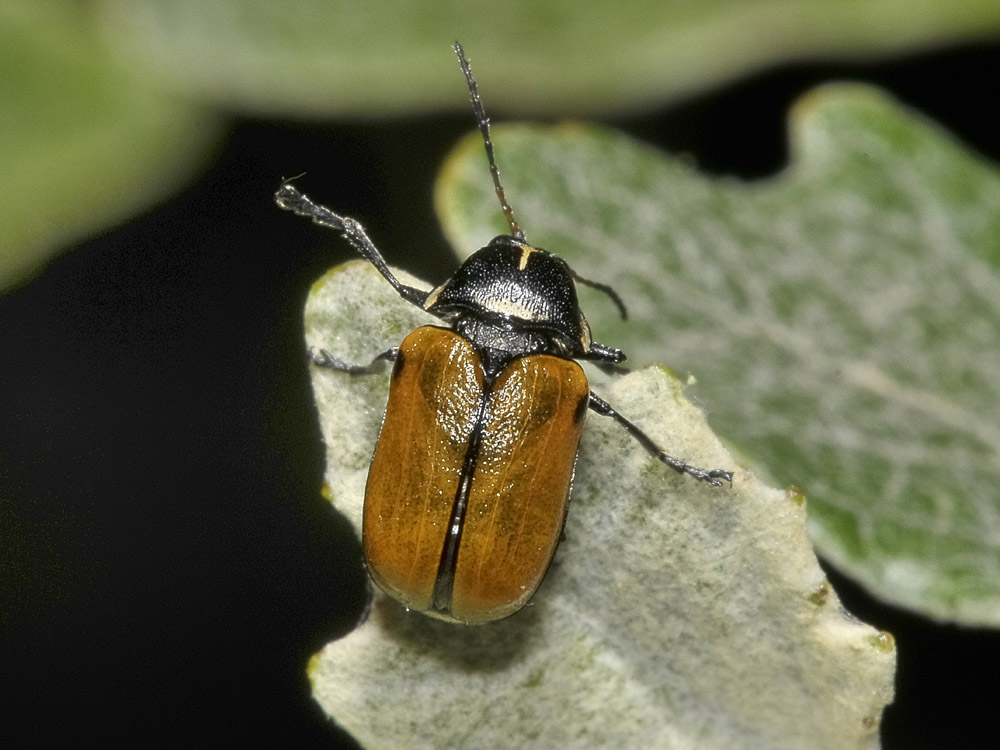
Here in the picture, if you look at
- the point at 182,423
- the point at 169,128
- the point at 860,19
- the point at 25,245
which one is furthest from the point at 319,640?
the point at 860,19

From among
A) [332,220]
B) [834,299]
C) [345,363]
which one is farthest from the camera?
[834,299]

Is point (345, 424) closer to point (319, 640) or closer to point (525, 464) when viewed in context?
point (525, 464)

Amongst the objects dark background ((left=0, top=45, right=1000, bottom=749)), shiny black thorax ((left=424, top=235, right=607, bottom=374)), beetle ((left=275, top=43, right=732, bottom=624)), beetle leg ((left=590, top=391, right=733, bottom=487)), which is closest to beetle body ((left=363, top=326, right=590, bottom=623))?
beetle ((left=275, top=43, right=732, bottom=624))

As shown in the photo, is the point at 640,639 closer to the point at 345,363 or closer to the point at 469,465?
the point at 469,465

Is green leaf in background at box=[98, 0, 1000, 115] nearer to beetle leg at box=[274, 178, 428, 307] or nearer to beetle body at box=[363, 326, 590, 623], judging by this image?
beetle leg at box=[274, 178, 428, 307]

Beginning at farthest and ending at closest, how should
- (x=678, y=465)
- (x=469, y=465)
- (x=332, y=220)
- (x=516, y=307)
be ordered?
(x=332, y=220)
(x=516, y=307)
(x=469, y=465)
(x=678, y=465)

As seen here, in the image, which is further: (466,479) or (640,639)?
(466,479)

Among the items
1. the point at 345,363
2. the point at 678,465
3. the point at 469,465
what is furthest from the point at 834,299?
the point at 345,363
